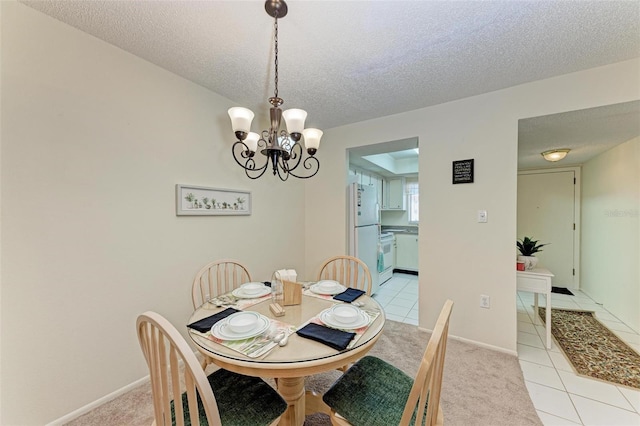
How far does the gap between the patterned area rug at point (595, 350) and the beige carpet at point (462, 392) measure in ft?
1.75

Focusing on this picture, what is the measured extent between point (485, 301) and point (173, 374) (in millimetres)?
2559

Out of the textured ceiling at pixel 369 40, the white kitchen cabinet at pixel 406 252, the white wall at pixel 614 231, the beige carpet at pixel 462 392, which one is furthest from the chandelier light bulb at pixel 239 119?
the white kitchen cabinet at pixel 406 252

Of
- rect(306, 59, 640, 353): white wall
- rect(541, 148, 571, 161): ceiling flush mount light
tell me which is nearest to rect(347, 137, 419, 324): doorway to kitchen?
rect(306, 59, 640, 353): white wall

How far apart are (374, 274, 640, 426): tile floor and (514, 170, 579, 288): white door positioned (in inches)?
46.7

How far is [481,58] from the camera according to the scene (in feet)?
5.81

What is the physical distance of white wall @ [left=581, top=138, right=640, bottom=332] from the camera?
2.58 meters

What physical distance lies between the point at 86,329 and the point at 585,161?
20.2 feet

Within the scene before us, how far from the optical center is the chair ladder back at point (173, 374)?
74 centimetres

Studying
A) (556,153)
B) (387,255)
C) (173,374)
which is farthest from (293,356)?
(556,153)

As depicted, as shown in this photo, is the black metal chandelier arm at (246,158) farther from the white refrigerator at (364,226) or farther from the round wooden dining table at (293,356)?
the white refrigerator at (364,226)

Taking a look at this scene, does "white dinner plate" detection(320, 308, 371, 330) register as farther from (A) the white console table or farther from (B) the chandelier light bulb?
(A) the white console table

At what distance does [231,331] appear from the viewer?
44.1 inches

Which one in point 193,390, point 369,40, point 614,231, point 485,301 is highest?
point 369,40

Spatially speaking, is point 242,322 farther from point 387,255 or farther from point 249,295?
point 387,255
